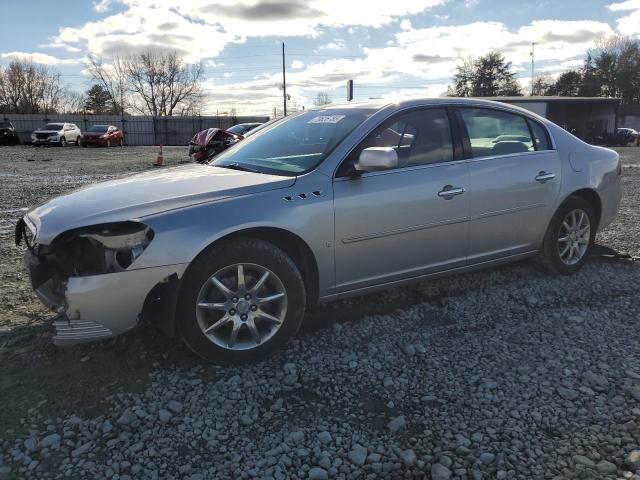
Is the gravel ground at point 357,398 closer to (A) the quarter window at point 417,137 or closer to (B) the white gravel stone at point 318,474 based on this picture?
(B) the white gravel stone at point 318,474

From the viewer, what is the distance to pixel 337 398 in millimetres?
2793

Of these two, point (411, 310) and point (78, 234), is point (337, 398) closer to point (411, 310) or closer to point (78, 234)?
point (411, 310)

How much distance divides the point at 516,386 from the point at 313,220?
1.50m

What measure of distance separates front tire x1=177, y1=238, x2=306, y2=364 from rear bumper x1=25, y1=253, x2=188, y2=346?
176 mm

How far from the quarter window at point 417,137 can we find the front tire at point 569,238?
4.44 ft

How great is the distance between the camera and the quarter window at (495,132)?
160 inches

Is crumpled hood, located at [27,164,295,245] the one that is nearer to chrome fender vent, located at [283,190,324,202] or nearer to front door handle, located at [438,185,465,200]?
chrome fender vent, located at [283,190,324,202]

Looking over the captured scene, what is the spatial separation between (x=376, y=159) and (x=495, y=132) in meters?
1.44

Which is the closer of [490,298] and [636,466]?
[636,466]

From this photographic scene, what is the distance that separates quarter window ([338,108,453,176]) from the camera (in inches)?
145

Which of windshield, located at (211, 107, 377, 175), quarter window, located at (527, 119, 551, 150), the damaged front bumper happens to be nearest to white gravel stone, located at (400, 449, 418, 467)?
the damaged front bumper

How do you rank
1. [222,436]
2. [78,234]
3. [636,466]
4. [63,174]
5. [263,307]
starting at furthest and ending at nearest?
1. [63,174]
2. [263,307]
3. [78,234]
4. [222,436]
5. [636,466]

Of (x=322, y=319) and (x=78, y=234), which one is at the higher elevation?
(x=78, y=234)

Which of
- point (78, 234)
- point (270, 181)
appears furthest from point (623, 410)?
point (78, 234)
